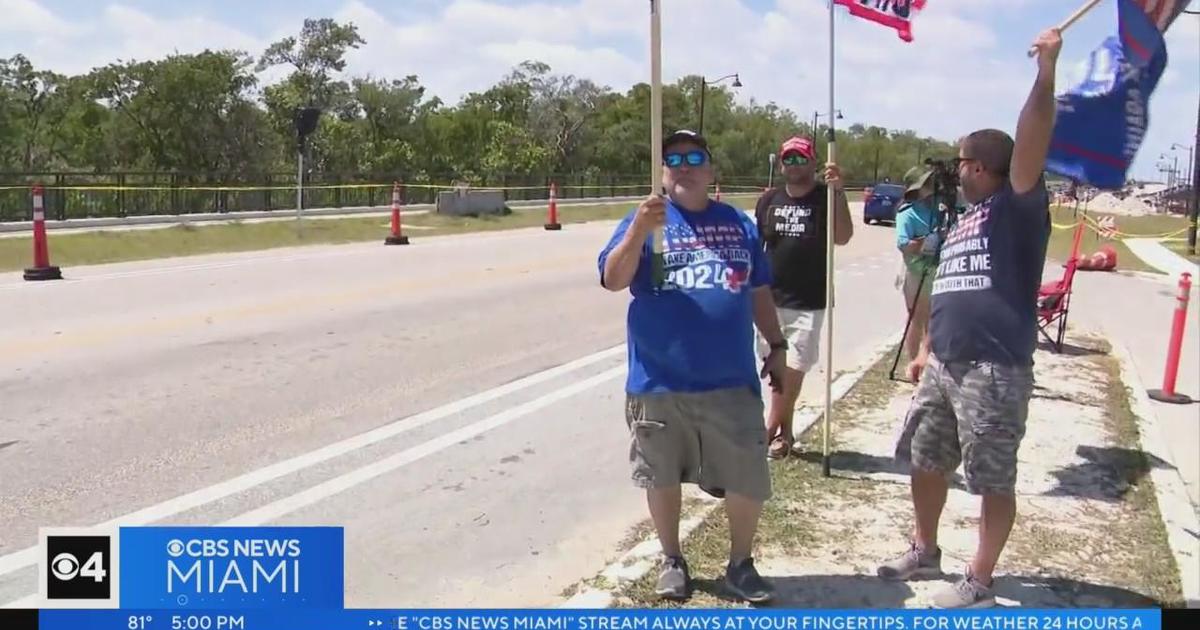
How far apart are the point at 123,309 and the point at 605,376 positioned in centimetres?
564

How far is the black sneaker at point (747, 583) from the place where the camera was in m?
3.87

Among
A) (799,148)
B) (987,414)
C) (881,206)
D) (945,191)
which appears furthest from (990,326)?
(881,206)

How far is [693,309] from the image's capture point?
3.73 metres

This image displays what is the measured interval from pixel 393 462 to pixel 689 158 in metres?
2.77

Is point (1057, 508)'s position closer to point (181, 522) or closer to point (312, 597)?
point (312, 597)

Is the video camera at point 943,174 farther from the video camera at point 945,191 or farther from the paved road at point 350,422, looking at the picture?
the paved road at point 350,422

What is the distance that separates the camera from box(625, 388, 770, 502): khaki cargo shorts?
3779 millimetres

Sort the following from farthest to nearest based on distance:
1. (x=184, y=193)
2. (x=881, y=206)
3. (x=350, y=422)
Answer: (x=881, y=206)
(x=184, y=193)
(x=350, y=422)

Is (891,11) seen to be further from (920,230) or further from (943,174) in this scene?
(920,230)

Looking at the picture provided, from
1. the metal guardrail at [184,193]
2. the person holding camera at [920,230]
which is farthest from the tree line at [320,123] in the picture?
the person holding camera at [920,230]

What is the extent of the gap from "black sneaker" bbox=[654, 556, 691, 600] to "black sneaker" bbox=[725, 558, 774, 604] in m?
0.17

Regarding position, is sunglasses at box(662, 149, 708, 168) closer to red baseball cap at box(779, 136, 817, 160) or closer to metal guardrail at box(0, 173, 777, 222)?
red baseball cap at box(779, 136, 817, 160)

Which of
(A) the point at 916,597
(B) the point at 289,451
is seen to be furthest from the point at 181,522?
(A) the point at 916,597

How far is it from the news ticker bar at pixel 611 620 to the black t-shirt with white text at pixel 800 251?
2409 mm
